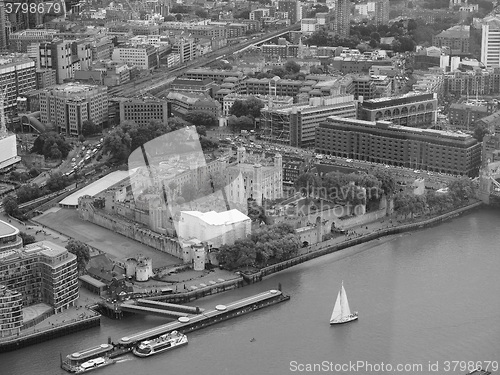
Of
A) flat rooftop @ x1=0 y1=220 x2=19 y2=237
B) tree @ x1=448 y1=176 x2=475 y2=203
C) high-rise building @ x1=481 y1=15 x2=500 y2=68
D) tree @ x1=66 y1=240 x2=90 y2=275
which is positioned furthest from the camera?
high-rise building @ x1=481 y1=15 x2=500 y2=68


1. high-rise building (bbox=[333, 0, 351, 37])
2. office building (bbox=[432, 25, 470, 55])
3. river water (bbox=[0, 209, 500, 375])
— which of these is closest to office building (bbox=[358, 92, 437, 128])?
office building (bbox=[432, 25, 470, 55])

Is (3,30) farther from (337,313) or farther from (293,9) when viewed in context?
(337,313)

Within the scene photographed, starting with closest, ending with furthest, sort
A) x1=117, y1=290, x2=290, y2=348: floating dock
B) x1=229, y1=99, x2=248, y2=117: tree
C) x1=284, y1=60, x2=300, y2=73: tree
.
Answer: x1=117, y1=290, x2=290, y2=348: floating dock, x1=229, y1=99, x2=248, y2=117: tree, x1=284, y1=60, x2=300, y2=73: tree

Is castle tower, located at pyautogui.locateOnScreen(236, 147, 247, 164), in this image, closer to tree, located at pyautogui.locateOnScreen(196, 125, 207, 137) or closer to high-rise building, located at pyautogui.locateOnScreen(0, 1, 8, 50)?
tree, located at pyautogui.locateOnScreen(196, 125, 207, 137)

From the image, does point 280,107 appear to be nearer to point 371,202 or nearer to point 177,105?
point 177,105

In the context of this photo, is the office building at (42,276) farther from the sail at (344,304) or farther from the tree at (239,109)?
the tree at (239,109)

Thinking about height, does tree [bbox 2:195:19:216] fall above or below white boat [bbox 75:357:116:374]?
above

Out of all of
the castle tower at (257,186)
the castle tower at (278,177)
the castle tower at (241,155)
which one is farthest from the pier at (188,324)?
the castle tower at (241,155)

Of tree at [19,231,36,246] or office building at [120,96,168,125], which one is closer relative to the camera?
tree at [19,231,36,246]
